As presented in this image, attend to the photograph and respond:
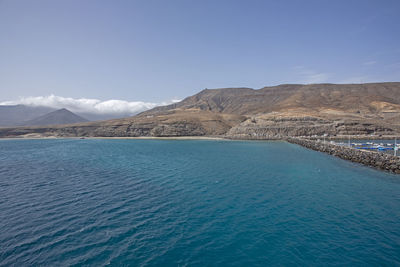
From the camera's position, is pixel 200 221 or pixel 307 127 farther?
pixel 307 127

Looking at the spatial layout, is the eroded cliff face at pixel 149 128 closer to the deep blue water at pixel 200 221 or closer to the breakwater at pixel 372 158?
the breakwater at pixel 372 158

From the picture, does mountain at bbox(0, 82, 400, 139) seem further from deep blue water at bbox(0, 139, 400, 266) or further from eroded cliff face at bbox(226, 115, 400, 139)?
deep blue water at bbox(0, 139, 400, 266)

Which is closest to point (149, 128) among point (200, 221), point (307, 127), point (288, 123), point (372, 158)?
point (288, 123)

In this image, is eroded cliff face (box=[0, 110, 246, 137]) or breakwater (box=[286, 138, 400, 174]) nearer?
breakwater (box=[286, 138, 400, 174])

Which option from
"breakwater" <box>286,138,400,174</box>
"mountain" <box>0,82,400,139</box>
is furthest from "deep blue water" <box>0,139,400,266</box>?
"mountain" <box>0,82,400,139</box>

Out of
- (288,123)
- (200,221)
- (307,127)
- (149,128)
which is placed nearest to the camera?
(200,221)

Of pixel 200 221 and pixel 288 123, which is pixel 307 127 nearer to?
pixel 288 123

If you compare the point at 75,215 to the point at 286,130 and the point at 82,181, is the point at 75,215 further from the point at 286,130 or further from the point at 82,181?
the point at 286,130

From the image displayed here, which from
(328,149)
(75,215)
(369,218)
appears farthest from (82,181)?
(328,149)
